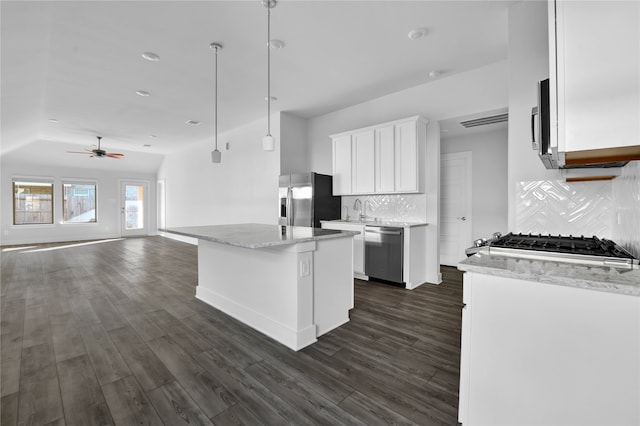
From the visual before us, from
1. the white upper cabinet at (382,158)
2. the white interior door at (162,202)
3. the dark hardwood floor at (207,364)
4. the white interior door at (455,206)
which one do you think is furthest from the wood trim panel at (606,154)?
the white interior door at (162,202)

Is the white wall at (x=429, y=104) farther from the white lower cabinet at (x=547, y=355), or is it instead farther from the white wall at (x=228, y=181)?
the white lower cabinet at (x=547, y=355)

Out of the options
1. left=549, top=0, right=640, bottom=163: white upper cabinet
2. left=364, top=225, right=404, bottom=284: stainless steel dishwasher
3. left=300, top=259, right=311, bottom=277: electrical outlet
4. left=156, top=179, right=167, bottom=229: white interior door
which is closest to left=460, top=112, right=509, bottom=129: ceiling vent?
left=364, top=225, right=404, bottom=284: stainless steel dishwasher

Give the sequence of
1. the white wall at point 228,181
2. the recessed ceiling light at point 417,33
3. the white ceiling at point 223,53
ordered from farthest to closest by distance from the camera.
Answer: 1. the white wall at point 228,181
2. the recessed ceiling light at point 417,33
3. the white ceiling at point 223,53

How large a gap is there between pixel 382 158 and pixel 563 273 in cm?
341

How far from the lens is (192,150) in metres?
8.52

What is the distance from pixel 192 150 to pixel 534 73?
839 cm

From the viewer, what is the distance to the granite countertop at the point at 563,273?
1.03 m

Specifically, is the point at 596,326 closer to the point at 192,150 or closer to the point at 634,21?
the point at 634,21

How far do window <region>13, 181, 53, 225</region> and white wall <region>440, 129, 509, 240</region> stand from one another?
1165 cm

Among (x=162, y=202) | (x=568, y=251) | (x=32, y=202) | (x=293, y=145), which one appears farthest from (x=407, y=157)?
(x=32, y=202)

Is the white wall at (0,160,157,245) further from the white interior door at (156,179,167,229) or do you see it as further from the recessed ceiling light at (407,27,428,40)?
the recessed ceiling light at (407,27,428,40)

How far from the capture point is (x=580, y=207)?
6.54 feet

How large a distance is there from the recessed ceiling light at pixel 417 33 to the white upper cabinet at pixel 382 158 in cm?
116

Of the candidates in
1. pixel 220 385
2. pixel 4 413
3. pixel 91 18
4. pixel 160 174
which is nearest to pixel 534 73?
pixel 220 385
